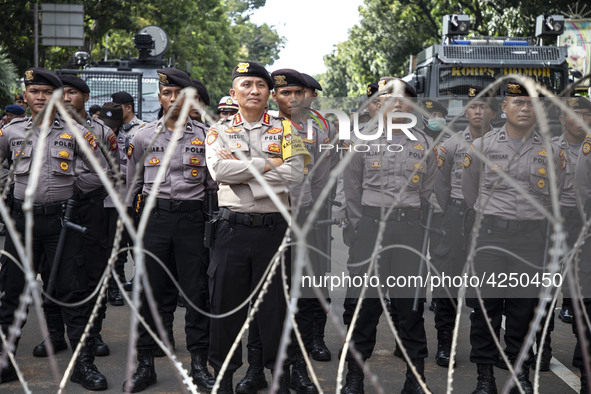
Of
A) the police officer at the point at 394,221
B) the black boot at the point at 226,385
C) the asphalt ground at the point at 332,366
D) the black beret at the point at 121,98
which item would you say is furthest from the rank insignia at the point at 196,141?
the black beret at the point at 121,98

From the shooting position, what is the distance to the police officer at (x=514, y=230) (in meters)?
4.62

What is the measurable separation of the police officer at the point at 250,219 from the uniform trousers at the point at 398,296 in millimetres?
579

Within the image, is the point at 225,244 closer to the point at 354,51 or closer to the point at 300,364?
the point at 300,364

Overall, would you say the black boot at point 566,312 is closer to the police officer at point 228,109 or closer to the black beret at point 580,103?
the black beret at point 580,103

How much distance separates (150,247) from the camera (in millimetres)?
4828

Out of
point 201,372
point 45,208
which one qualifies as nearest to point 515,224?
point 201,372

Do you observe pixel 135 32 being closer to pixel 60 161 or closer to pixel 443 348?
pixel 60 161

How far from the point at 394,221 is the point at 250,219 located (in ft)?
3.39

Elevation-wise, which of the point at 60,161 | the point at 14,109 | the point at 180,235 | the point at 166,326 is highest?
the point at 14,109

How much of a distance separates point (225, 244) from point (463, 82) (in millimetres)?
9039

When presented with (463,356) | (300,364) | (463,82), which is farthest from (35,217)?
(463,82)

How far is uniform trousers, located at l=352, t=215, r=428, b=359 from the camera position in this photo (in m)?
4.67

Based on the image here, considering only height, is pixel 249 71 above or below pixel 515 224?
above

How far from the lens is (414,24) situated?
2641cm
